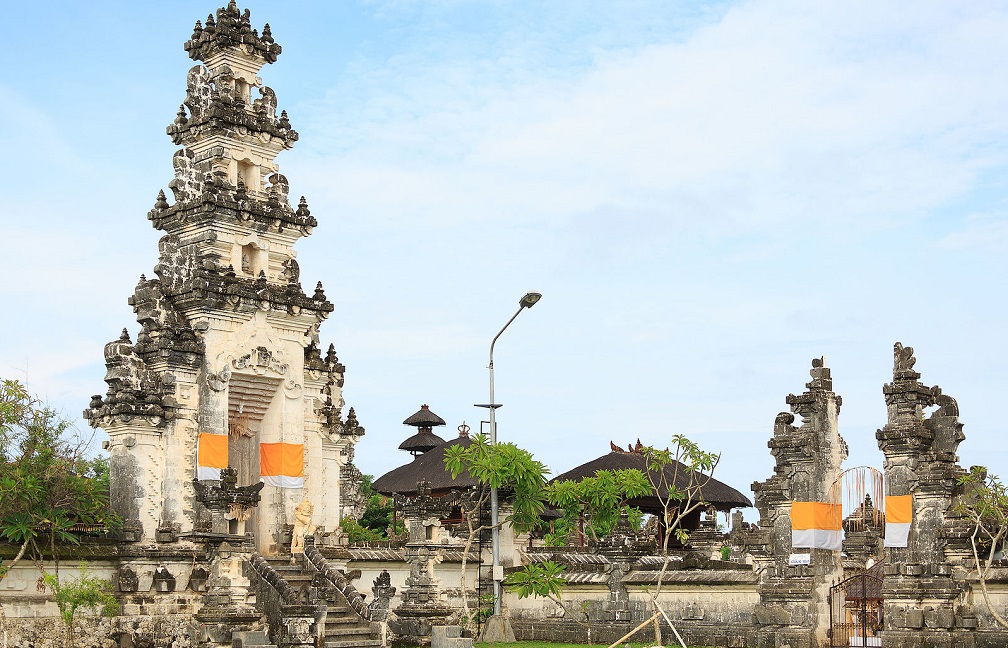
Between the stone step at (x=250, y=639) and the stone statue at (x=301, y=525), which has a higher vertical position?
the stone statue at (x=301, y=525)

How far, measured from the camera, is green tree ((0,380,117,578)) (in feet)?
80.2

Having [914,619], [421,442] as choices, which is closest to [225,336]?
[914,619]

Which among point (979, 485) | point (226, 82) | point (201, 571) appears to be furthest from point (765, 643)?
point (226, 82)

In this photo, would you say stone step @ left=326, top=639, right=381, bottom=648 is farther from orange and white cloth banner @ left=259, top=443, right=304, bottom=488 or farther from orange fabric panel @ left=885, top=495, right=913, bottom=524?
orange fabric panel @ left=885, top=495, right=913, bottom=524

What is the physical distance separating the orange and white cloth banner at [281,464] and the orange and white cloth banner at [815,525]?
440 inches

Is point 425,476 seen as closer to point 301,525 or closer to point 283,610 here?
point 301,525

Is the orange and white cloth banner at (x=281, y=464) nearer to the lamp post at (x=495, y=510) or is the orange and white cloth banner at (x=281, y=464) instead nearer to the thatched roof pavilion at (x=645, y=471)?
the lamp post at (x=495, y=510)

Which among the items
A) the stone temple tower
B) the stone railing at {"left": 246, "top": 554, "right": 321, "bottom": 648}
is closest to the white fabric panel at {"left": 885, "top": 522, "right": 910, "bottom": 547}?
the stone railing at {"left": 246, "top": 554, "right": 321, "bottom": 648}

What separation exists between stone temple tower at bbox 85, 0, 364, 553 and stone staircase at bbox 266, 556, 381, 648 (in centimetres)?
118

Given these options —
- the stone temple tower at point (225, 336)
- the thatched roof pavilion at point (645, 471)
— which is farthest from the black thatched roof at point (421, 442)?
the stone temple tower at point (225, 336)

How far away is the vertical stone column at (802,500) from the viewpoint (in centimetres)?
2669

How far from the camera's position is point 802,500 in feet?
90.1

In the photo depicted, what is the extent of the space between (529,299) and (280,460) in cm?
685

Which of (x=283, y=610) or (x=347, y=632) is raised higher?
(x=283, y=610)
